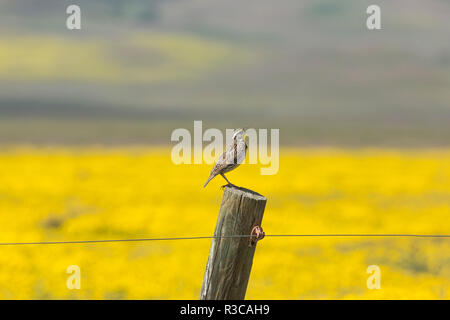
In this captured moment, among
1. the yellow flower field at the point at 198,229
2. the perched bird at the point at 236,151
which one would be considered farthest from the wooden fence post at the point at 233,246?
the yellow flower field at the point at 198,229

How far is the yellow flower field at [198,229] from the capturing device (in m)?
12.1

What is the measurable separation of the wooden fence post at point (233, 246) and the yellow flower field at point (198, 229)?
6572 mm

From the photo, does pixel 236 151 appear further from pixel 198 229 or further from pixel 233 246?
pixel 198 229

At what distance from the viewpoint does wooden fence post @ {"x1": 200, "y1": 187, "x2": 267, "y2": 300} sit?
4438mm

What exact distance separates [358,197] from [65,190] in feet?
43.0

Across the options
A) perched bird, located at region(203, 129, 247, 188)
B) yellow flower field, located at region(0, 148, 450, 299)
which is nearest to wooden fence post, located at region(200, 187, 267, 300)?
perched bird, located at region(203, 129, 247, 188)

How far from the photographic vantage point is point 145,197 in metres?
22.6

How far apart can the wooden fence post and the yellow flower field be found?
657 centimetres

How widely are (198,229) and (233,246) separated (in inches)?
500

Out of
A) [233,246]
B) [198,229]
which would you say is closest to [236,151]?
[233,246]

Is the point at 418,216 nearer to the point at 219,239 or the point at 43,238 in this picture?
the point at 43,238

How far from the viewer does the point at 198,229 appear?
17016mm

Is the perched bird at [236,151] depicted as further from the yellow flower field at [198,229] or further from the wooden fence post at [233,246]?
the yellow flower field at [198,229]

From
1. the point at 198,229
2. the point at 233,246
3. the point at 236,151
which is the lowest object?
the point at 198,229
